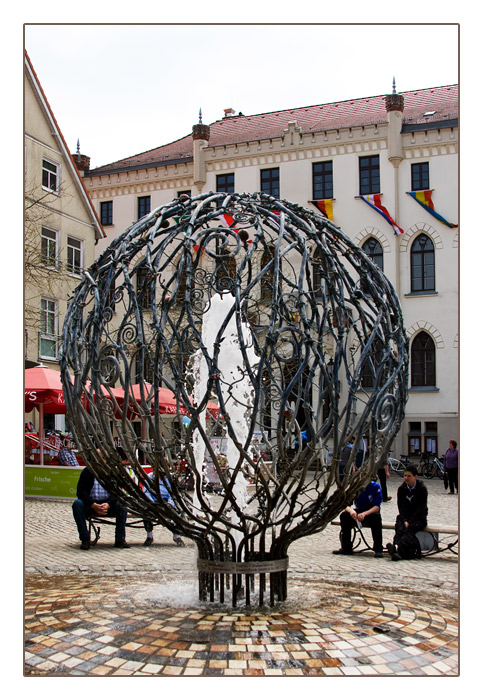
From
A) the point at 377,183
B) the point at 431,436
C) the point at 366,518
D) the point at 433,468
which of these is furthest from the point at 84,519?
the point at 377,183

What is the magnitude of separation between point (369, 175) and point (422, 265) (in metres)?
3.71

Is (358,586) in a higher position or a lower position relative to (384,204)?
lower

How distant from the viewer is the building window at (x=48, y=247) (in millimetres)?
12104

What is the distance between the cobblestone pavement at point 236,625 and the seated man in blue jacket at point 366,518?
1.01m

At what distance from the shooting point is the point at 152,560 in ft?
26.1

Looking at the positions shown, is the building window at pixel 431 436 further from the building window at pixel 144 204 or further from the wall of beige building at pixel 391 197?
the building window at pixel 144 204

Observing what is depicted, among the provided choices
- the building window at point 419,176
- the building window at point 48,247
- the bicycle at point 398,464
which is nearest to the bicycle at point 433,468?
the bicycle at point 398,464

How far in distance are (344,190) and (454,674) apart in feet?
70.6

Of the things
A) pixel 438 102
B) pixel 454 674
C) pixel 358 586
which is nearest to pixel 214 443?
pixel 358 586

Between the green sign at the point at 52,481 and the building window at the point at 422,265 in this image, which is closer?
the green sign at the point at 52,481

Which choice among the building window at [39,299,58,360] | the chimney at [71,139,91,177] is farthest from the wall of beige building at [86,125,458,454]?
the building window at [39,299,58,360]

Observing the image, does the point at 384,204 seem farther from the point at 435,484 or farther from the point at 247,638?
the point at 247,638

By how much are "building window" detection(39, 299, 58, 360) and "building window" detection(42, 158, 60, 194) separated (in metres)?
2.27

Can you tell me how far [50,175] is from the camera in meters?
15.0
